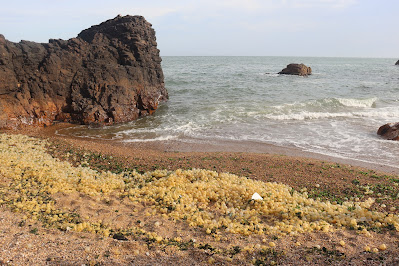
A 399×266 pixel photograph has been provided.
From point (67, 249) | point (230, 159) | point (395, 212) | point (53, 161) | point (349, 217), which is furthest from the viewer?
point (230, 159)

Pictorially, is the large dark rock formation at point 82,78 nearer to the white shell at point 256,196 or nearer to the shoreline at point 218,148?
the shoreline at point 218,148

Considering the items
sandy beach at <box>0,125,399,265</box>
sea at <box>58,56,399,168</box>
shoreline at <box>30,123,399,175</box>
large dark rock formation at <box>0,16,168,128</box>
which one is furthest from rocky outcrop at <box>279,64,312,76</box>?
sandy beach at <box>0,125,399,265</box>

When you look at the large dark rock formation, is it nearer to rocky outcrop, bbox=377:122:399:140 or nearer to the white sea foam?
rocky outcrop, bbox=377:122:399:140

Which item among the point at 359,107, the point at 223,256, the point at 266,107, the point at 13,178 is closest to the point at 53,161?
the point at 13,178

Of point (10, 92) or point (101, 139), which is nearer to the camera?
point (101, 139)

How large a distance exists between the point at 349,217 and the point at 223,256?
3543 millimetres

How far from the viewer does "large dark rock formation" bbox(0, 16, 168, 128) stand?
16766mm

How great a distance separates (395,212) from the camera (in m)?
7.44

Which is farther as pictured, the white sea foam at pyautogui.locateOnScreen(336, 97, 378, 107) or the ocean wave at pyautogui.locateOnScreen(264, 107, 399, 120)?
the white sea foam at pyautogui.locateOnScreen(336, 97, 378, 107)

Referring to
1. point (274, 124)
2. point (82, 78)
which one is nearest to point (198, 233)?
point (274, 124)

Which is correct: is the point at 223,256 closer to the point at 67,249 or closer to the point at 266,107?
the point at 67,249

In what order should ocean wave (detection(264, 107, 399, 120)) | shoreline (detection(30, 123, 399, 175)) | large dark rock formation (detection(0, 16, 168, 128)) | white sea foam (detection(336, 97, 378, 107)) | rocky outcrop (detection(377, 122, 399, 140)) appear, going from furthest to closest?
white sea foam (detection(336, 97, 378, 107))
ocean wave (detection(264, 107, 399, 120))
large dark rock formation (detection(0, 16, 168, 128))
rocky outcrop (detection(377, 122, 399, 140))
shoreline (detection(30, 123, 399, 175))

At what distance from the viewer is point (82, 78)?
18.7m

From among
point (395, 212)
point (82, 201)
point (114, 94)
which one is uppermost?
point (114, 94)
